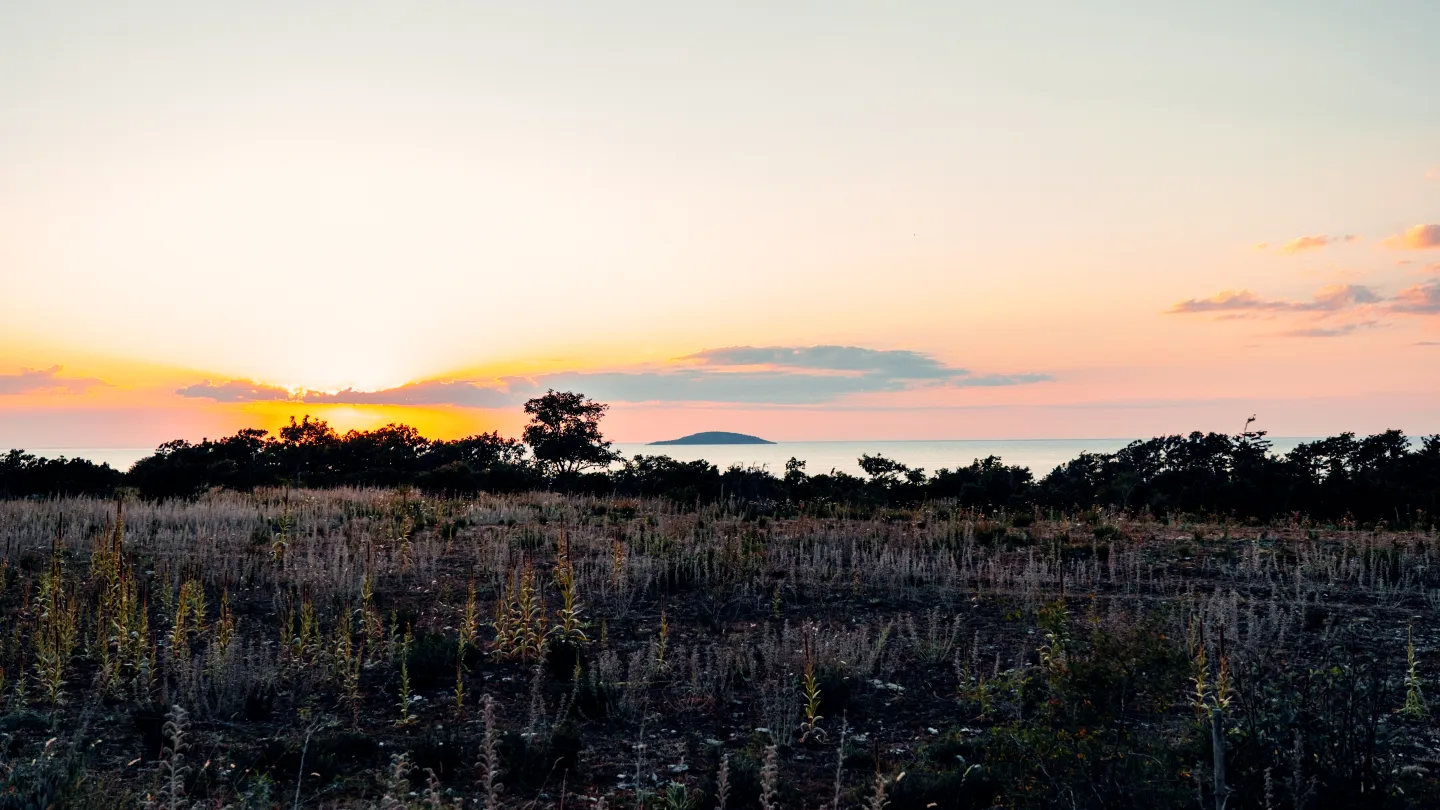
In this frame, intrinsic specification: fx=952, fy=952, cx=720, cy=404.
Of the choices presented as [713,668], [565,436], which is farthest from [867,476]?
[713,668]

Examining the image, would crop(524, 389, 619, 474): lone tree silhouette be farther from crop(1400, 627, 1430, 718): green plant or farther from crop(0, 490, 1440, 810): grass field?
crop(1400, 627, 1430, 718): green plant

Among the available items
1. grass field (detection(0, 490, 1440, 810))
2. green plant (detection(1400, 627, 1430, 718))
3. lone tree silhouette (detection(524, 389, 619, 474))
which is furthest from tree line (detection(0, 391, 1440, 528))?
green plant (detection(1400, 627, 1430, 718))

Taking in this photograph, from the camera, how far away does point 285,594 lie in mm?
11070

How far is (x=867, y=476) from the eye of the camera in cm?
2997

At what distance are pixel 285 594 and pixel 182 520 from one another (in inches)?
293

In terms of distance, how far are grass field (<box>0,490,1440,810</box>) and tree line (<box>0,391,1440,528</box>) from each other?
26.8 ft

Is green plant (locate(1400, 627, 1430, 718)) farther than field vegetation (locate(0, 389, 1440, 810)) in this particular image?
Yes

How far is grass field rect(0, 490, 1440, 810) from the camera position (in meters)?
5.16

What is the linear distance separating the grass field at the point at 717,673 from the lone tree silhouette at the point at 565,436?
70.6 ft

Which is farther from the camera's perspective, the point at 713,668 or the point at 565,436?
the point at 565,436

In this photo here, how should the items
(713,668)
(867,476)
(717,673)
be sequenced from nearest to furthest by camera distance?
1. (717,673)
2. (713,668)
3. (867,476)

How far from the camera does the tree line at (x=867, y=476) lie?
23.5 meters

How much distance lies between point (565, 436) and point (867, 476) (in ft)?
43.1

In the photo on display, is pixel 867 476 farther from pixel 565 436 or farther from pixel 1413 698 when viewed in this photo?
pixel 1413 698
